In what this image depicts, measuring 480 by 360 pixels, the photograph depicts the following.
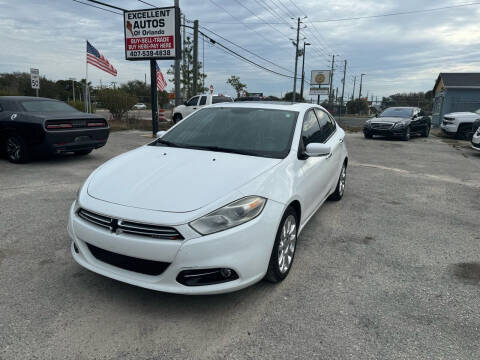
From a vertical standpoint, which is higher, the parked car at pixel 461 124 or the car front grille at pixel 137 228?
the parked car at pixel 461 124

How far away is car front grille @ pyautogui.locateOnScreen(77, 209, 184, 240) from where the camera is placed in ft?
7.93

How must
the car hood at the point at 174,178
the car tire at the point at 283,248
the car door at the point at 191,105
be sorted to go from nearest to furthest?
the car hood at the point at 174,178
the car tire at the point at 283,248
the car door at the point at 191,105

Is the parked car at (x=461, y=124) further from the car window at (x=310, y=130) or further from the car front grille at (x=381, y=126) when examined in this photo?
the car window at (x=310, y=130)

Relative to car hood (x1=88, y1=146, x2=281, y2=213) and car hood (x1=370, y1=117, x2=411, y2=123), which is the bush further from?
car hood (x1=88, y1=146, x2=281, y2=213)

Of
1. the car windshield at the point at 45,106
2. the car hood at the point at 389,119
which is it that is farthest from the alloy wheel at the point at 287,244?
the car hood at the point at 389,119

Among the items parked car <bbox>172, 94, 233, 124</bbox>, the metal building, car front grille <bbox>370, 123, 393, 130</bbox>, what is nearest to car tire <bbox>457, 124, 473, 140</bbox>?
car front grille <bbox>370, 123, 393, 130</bbox>

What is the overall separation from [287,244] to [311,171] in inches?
37.8

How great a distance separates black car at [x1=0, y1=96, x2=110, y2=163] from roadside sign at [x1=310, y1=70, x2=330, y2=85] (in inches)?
1558

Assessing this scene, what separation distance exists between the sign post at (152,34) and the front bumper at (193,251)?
1090 cm

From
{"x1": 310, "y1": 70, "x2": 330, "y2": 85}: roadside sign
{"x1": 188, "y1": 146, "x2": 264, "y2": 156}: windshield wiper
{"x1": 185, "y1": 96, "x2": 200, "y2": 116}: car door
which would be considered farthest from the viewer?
{"x1": 310, "y1": 70, "x2": 330, "y2": 85}: roadside sign

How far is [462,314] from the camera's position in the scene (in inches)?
109

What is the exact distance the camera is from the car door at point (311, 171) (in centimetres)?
353

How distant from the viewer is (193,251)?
7.85 ft

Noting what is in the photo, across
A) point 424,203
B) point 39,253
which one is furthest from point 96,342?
point 424,203
